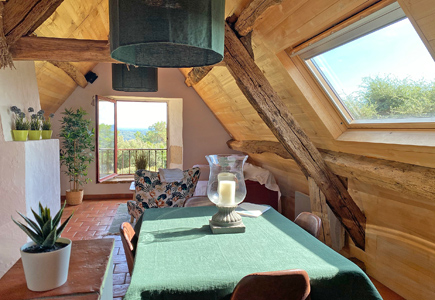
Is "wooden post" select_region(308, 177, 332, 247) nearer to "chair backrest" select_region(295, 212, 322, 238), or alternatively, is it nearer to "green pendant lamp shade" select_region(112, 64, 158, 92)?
"chair backrest" select_region(295, 212, 322, 238)

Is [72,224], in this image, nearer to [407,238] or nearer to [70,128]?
[70,128]

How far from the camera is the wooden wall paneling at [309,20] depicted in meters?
2.02

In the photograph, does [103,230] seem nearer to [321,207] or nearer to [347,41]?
[321,207]

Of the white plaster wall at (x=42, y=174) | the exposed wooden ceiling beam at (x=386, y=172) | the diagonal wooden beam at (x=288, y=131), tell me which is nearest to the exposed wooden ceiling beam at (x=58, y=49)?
the white plaster wall at (x=42, y=174)

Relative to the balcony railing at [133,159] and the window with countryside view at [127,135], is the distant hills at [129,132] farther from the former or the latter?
the balcony railing at [133,159]

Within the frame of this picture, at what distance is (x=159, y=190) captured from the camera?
409cm

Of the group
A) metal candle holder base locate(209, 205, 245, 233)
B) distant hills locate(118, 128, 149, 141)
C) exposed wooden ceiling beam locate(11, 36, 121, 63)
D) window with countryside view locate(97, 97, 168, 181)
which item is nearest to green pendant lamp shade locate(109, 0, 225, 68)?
metal candle holder base locate(209, 205, 245, 233)

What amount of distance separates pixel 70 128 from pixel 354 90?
15.8 ft

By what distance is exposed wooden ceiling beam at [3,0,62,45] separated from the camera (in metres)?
2.82

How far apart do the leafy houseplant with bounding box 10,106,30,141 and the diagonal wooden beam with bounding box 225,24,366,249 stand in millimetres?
1976

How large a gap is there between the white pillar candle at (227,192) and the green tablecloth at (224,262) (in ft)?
0.61

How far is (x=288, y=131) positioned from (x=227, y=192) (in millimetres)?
1423

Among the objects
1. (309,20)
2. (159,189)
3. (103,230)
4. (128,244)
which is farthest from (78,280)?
(103,230)

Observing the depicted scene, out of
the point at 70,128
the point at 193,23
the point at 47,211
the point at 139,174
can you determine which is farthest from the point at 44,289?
the point at 70,128
